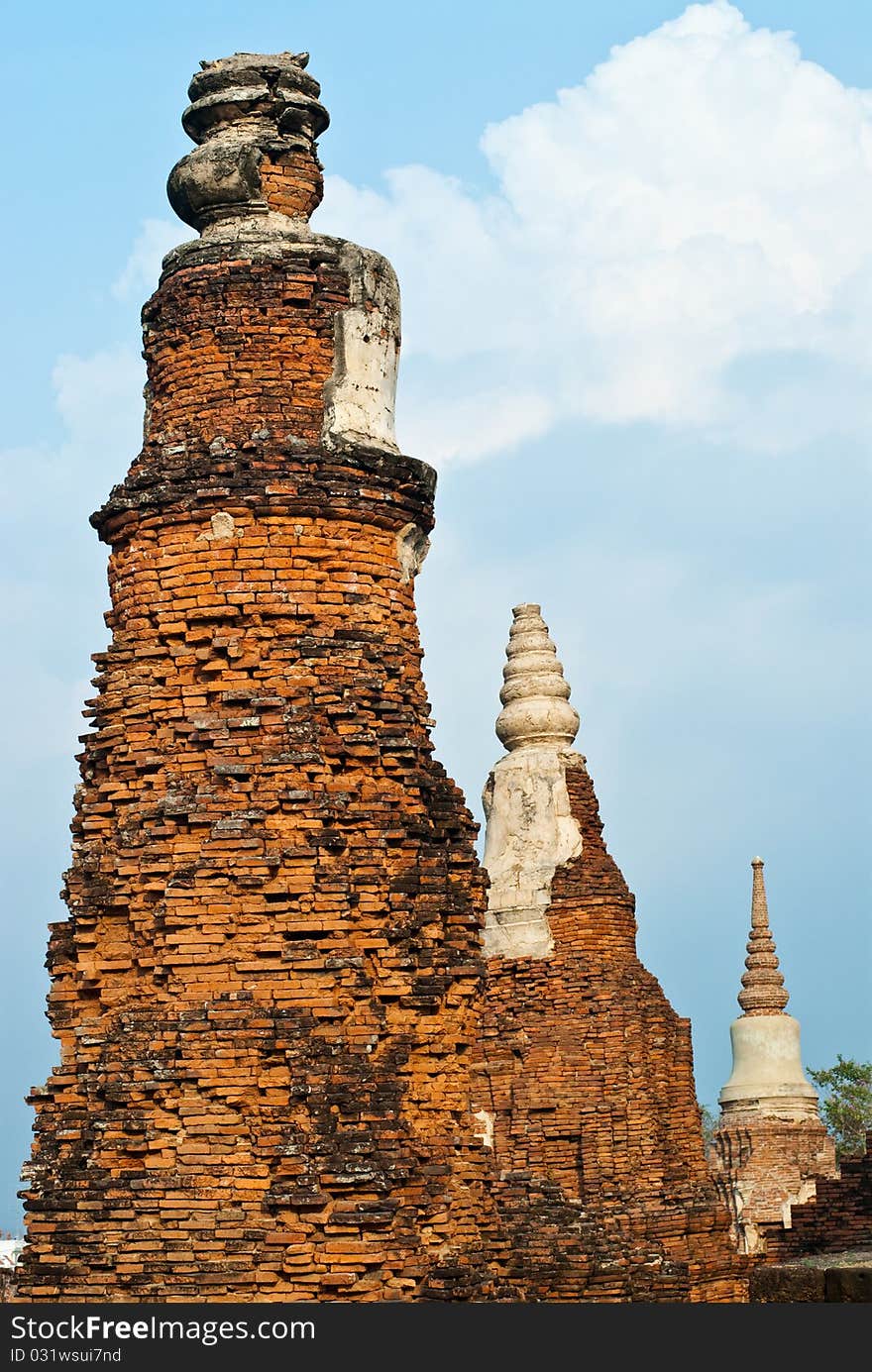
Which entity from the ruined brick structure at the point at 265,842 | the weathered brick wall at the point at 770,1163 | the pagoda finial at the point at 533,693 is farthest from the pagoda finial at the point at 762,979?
the ruined brick structure at the point at 265,842

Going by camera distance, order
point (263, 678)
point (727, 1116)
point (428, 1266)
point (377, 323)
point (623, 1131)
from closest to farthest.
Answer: point (428, 1266), point (263, 678), point (377, 323), point (623, 1131), point (727, 1116)

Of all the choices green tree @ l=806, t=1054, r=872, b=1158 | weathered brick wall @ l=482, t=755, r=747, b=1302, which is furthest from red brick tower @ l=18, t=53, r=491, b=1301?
green tree @ l=806, t=1054, r=872, b=1158

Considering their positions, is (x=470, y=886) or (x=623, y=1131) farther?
(x=623, y=1131)

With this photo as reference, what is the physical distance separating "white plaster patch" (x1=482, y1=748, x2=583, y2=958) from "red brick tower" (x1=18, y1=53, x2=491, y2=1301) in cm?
1062

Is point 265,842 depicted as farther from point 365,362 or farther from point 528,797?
point 528,797

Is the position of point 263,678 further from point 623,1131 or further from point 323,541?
point 623,1131

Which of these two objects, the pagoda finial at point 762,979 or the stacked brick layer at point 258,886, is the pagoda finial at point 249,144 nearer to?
the stacked brick layer at point 258,886

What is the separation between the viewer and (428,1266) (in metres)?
10.9

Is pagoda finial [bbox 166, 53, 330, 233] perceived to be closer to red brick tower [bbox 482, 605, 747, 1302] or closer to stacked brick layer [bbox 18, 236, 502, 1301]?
stacked brick layer [bbox 18, 236, 502, 1301]

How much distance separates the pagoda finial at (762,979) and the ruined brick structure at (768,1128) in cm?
32

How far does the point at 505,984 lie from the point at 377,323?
11168 mm

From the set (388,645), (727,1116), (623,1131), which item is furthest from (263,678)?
(727,1116)

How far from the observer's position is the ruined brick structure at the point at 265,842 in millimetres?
10750

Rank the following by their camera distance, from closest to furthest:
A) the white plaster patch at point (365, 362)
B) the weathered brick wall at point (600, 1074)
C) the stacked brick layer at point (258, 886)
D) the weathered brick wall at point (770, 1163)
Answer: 1. the stacked brick layer at point (258, 886)
2. the white plaster patch at point (365, 362)
3. the weathered brick wall at point (600, 1074)
4. the weathered brick wall at point (770, 1163)
